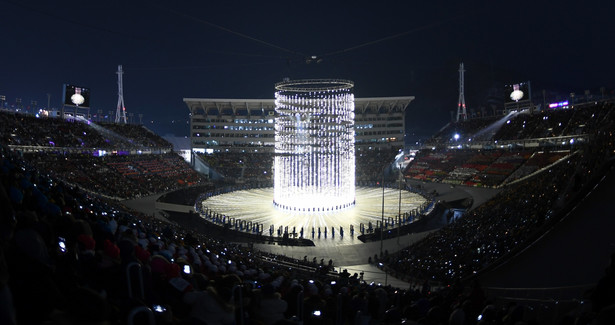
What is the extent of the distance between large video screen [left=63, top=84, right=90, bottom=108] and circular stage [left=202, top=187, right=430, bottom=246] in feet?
112

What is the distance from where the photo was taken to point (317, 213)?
3406 cm

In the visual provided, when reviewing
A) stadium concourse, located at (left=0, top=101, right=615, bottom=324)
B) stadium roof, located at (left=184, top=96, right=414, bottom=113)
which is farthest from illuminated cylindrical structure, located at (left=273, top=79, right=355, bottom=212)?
stadium roof, located at (left=184, top=96, right=414, bottom=113)

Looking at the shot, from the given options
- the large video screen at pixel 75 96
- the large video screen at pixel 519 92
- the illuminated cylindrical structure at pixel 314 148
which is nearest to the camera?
the illuminated cylindrical structure at pixel 314 148

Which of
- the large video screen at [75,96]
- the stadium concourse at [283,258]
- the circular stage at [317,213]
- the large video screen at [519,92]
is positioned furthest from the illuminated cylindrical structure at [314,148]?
the large video screen at [75,96]

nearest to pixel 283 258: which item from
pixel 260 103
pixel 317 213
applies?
pixel 317 213

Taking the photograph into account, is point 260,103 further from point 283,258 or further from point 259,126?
point 283,258

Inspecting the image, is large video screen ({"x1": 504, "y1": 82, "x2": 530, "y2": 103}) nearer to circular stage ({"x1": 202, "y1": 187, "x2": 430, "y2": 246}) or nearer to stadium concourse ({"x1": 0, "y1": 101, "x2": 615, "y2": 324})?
stadium concourse ({"x1": 0, "y1": 101, "x2": 615, "y2": 324})

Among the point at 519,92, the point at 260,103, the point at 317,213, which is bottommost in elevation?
the point at 317,213

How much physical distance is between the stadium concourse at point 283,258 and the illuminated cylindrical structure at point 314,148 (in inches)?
346

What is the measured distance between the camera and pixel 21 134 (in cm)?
4334

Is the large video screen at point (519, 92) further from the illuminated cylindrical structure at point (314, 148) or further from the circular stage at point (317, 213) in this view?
the illuminated cylindrical structure at point (314, 148)

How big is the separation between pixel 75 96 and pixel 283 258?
185 ft

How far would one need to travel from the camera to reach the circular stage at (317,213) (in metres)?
27.2

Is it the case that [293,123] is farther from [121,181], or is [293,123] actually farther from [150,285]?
[150,285]
